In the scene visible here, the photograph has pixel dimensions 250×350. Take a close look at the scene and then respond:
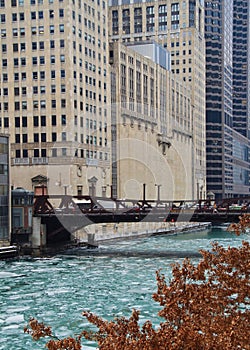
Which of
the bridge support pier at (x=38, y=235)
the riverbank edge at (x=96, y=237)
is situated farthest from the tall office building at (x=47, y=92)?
the bridge support pier at (x=38, y=235)

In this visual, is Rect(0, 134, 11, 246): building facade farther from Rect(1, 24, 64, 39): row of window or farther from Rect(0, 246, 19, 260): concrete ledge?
Rect(1, 24, 64, 39): row of window

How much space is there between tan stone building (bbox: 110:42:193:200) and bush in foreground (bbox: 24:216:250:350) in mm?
99671

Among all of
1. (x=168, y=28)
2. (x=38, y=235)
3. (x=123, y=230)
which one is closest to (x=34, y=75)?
(x=123, y=230)

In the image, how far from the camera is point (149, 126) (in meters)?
147

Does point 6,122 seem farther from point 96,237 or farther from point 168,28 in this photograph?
point 168,28

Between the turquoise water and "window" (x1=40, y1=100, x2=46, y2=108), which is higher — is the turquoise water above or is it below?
below

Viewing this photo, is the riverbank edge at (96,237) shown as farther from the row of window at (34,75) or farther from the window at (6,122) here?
the row of window at (34,75)

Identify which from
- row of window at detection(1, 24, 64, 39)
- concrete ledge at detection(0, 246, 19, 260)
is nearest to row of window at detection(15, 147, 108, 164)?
row of window at detection(1, 24, 64, 39)

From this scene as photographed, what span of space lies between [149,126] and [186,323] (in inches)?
5228

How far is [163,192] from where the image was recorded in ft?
522

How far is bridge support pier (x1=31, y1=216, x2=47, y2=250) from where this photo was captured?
267ft

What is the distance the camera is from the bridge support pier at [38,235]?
Answer: 81.4 metres

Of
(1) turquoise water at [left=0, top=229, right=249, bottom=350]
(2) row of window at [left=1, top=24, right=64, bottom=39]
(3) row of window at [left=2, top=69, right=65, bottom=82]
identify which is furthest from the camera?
(3) row of window at [left=2, top=69, right=65, bottom=82]

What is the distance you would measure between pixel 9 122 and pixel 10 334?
78.7 metres
